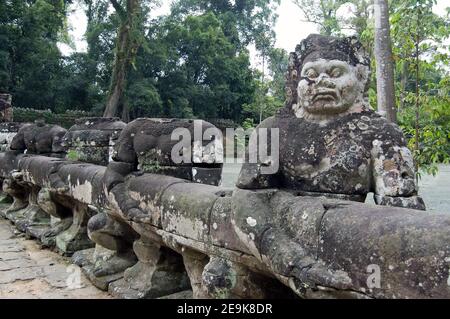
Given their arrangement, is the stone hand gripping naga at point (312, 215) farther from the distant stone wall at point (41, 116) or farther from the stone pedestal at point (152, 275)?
the distant stone wall at point (41, 116)

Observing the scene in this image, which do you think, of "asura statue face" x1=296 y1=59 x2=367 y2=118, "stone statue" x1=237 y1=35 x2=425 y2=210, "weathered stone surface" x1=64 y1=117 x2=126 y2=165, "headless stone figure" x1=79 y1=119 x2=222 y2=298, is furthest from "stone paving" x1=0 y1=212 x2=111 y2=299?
"asura statue face" x1=296 y1=59 x2=367 y2=118

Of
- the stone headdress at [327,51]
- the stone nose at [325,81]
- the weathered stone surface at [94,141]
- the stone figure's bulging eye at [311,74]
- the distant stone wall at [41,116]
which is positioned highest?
the distant stone wall at [41,116]

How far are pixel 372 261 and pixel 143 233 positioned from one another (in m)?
2.18

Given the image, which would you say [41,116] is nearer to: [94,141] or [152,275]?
[94,141]

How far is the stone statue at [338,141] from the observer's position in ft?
7.66

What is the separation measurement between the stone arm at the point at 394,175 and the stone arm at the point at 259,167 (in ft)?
1.75

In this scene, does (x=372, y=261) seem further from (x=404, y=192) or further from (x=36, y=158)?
(x=36, y=158)

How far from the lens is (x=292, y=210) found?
2238mm

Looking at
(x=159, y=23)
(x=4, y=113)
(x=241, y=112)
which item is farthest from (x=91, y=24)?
(x=4, y=113)

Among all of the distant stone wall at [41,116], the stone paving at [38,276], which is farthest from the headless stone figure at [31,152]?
the distant stone wall at [41,116]

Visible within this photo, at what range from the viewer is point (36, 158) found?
6.16 meters

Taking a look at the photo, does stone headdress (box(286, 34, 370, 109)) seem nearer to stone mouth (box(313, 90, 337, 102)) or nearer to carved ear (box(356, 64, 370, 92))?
carved ear (box(356, 64, 370, 92))

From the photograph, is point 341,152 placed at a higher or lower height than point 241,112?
lower
